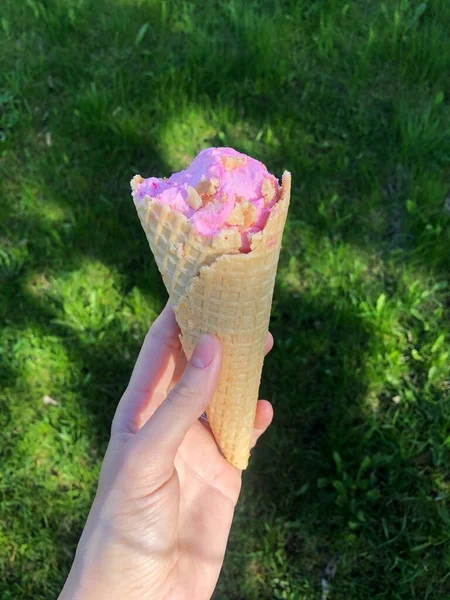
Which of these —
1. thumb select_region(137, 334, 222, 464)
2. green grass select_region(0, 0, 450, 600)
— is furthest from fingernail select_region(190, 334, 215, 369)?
green grass select_region(0, 0, 450, 600)

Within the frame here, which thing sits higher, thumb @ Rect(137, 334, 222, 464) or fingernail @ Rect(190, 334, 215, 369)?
fingernail @ Rect(190, 334, 215, 369)

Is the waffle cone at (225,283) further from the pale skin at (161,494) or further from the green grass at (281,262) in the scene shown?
the green grass at (281,262)

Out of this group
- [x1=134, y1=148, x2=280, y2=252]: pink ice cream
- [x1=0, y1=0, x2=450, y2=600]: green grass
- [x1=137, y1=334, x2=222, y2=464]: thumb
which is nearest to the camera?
[x1=134, y1=148, x2=280, y2=252]: pink ice cream

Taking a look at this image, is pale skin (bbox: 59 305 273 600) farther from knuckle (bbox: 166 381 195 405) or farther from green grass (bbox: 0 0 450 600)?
green grass (bbox: 0 0 450 600)

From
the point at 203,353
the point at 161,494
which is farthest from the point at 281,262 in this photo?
the point at 161,494

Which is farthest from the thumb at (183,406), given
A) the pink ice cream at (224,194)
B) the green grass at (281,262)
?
the green grass at (281,262)

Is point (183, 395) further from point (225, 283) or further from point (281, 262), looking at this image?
point (281, 262)
